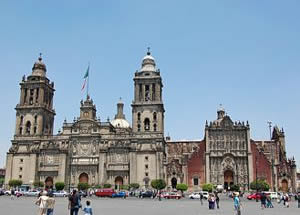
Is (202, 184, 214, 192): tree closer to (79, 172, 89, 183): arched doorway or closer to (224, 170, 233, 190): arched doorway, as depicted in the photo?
(224, 170, 233, 190): arched doorway

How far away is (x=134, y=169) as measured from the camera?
237 ft

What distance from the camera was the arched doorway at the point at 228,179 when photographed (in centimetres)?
7331

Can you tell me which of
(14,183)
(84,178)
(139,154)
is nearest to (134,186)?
(139,154)

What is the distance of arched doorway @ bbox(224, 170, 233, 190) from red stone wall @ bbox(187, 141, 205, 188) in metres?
4.39

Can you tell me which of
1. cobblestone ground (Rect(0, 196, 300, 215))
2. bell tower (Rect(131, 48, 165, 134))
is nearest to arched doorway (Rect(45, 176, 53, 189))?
bell tower (Rect(131, 48, 165, 134))

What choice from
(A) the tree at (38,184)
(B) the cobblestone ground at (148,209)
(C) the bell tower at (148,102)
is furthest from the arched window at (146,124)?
(B) the cobblestone ground at (148,209)

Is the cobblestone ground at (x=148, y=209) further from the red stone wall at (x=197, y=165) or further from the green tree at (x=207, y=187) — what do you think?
the red stone wall at (x=197, y=165)

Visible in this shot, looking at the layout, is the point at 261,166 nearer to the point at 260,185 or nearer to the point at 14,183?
the point at 260,185

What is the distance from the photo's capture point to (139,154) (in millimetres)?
73000

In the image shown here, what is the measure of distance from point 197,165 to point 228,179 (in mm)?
6714

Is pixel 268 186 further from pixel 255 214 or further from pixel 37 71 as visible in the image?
pixel 37 71

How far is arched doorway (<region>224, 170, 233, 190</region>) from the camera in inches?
2886

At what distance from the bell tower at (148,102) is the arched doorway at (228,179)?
15.4 meters

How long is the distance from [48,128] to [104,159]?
1749cm
